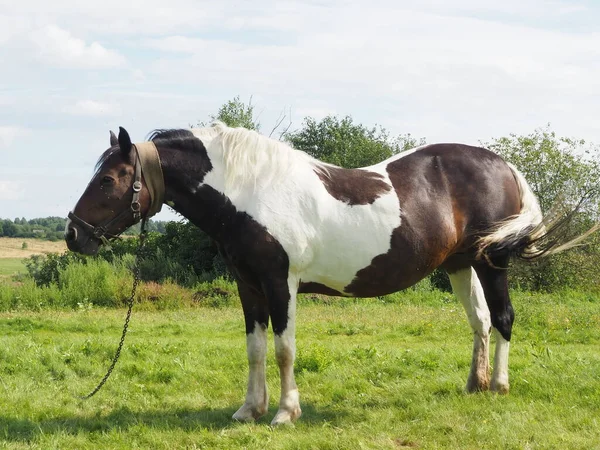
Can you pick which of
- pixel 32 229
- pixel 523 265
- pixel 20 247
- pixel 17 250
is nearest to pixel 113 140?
pixel 523 265

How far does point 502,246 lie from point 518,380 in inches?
55.5

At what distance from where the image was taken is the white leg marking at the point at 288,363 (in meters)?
5.81

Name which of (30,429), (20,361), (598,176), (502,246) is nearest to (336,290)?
(502,246)

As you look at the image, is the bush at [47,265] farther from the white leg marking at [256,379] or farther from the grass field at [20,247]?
the white leg marking at [256,379]

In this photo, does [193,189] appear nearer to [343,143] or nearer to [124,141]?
[124,141]

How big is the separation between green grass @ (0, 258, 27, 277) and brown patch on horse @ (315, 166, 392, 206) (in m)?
33.8

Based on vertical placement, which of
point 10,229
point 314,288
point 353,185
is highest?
point 353,185

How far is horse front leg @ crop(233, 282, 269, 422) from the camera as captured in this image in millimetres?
6174

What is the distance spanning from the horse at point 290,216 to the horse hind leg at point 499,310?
0.7 inches

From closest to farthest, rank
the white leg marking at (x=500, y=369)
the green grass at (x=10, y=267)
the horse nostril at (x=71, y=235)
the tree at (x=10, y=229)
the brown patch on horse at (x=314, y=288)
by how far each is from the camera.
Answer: the horse nostril at (x=71, y=235), the brown patch on horse at (x=314, y=288), the white leg marking at (x=500, y=369), the green grass at (x=10, y=267), the tree at (x=10, y=229)

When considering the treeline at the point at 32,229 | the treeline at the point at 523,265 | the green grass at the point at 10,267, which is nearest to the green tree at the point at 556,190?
the treeline at the point at 523,265

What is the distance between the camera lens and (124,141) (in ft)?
18.5

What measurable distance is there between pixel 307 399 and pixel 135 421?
5.54ft

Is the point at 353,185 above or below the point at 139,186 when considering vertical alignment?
above
